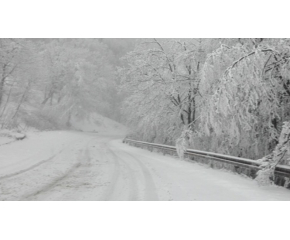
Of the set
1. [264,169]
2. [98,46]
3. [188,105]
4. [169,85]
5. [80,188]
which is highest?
[98,46]

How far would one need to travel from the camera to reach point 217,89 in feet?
25.3

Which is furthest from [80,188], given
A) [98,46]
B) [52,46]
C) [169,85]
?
[98,46]

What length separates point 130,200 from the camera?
5703 mm

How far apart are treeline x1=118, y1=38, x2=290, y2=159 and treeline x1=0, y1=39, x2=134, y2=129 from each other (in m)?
12.8

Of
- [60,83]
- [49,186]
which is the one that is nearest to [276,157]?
[49,186]

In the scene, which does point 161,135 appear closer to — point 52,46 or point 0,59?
point 0,59

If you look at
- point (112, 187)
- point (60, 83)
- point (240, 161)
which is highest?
point (60, 83)

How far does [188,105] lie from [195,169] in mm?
6598

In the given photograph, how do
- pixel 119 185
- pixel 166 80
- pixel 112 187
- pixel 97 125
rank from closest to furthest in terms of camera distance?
pixel 112 187, pixel 119 185, pixel 166 80, pixel 97 125

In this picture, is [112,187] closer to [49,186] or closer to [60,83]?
[49,186]

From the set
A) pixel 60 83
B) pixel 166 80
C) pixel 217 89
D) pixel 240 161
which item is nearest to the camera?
pixel 217 89

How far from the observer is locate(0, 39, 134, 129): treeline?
1119 inches

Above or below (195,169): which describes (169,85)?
above

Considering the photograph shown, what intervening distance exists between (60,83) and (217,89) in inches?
1604
